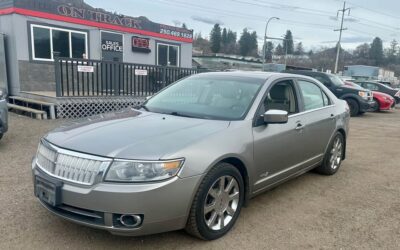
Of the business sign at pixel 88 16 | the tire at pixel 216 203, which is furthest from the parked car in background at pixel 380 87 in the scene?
the tire at pixel 216 203

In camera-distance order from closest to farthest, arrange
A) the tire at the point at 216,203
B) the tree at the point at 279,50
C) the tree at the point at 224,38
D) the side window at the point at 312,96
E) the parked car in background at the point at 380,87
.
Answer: the tire at the point at 216,203 < the side window at the point at 312,96 < the parked car in background at the point at 380,87 < the tree at the point at 224,38 < the tree at the point at 279,50

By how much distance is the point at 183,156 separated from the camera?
2.88 metres

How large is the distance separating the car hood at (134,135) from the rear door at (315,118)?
1.62m

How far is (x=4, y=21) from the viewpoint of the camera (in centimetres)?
1211

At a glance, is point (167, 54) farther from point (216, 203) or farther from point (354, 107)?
point (216, 203)

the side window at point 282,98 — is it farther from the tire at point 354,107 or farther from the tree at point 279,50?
the tree at point 279,50

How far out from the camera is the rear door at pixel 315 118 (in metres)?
4.58

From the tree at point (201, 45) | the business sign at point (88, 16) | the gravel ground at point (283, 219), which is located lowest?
the gravel ground at point (283, 219)

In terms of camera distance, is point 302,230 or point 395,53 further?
point 395,53

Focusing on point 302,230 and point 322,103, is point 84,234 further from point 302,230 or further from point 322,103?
point 322,103

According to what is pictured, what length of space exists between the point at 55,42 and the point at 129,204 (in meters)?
12.0

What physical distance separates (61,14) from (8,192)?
10.4 meters

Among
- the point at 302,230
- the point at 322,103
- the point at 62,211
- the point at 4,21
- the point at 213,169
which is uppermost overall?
the point at 4,21

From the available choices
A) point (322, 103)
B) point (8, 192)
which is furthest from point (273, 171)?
point (8, 192)
